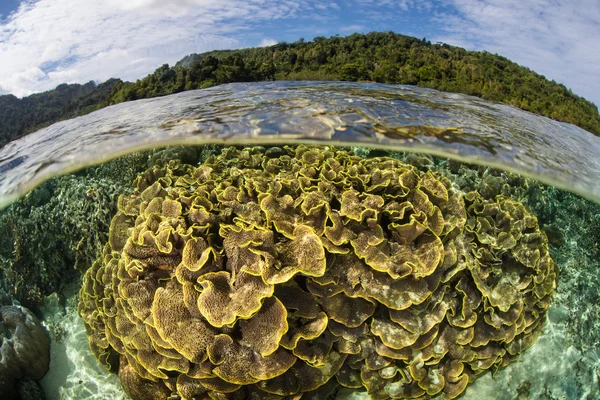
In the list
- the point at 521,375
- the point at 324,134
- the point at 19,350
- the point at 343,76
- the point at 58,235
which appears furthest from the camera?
the point at 343,76

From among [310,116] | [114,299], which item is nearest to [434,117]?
Result: [310,116]

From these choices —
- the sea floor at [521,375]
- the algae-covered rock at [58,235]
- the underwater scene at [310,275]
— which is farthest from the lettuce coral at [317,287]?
the algae-covered rock at [58,235]

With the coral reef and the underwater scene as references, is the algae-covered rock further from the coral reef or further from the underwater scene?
the coral reef

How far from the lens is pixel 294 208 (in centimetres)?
420

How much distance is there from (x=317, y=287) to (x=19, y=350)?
4.93m

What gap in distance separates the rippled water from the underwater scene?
0.07 metres

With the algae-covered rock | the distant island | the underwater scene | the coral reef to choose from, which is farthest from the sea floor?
the distant island

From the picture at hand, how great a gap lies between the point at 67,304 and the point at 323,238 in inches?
208

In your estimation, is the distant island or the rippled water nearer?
the rippled water

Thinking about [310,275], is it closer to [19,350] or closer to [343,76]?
[19,350]

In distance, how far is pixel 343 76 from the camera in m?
15.7

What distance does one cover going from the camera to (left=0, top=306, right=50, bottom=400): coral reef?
5.05 m

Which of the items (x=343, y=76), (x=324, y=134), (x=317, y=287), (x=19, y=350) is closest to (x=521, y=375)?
(x=317, y=287)

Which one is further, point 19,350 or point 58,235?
point 58,235
